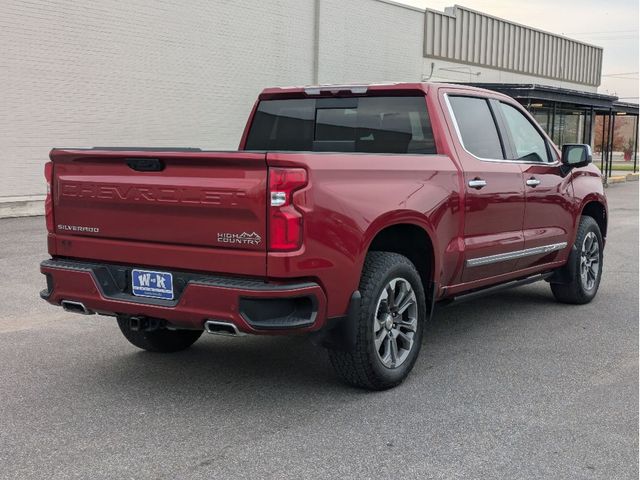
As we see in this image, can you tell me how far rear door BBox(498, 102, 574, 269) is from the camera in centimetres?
622

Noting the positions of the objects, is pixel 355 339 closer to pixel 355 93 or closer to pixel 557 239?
pixel 355 93

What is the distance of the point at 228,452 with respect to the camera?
3.73m

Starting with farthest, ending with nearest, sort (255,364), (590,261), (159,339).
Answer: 1. (590,261)
2. (159,339)
3. (255,364)

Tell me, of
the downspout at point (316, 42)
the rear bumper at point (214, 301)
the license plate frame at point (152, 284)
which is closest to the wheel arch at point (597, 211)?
the rear bumper at point (214, 301)

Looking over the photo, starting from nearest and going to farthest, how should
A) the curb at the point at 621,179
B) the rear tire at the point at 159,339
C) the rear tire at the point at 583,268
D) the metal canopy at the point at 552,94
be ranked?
the rear tire at the point at 159,339
the rear tire at the point at 583,268
the metal canopy at the point at 552,94
the curb at the point at 621,179

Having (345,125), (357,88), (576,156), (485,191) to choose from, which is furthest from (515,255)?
(357,88)

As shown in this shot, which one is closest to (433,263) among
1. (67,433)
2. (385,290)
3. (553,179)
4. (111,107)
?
(385,290)

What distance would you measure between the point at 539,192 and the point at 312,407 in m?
3.02

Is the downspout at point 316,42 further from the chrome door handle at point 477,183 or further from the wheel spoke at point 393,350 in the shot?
the wheel spoke at point 393,350

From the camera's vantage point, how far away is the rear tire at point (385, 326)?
4441 mm

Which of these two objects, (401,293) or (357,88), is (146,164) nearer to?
(401,293)

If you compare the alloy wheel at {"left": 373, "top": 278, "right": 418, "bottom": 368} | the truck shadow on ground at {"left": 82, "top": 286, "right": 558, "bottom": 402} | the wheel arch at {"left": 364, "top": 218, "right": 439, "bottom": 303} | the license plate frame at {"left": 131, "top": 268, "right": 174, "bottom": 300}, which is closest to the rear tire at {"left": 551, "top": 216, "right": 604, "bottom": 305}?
the truck shadow on ground at {"left": 82, "top": 286, "right": 558, "bottom": 402}

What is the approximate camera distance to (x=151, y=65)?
17.8 m

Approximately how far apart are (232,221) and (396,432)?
143 centimetres
